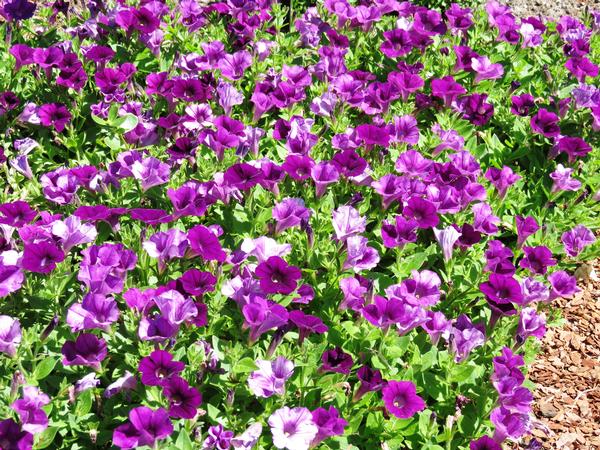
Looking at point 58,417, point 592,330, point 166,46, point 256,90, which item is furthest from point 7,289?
point 592,330

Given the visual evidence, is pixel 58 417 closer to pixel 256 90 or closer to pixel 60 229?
pixel 60 229

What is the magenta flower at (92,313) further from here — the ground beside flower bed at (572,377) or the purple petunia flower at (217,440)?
the ground beside flower bed at (572,377)

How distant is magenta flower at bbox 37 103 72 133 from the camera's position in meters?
4.72

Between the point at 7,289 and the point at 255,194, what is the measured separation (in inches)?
64.0

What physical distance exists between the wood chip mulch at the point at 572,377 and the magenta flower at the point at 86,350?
2.15m

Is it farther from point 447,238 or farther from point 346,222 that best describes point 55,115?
point 447,238

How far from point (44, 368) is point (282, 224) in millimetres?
1451

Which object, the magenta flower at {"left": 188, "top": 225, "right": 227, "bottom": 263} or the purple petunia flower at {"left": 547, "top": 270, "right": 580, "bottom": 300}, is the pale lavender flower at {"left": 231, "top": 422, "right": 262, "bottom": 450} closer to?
the magenta flower at {"left": 188, "top": 225, "right": 227, "bottom": 263}

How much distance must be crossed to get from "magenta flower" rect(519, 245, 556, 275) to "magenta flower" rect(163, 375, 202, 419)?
2.09 m

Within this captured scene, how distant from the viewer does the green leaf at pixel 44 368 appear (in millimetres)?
3381

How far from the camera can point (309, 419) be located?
317 centimetres

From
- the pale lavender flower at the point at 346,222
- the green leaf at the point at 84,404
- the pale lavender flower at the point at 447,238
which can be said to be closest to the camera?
the green leaf at the point at 84,404

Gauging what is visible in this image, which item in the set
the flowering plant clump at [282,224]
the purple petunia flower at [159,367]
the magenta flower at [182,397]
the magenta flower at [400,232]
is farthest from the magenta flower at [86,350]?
the magenta flower at [400,232]

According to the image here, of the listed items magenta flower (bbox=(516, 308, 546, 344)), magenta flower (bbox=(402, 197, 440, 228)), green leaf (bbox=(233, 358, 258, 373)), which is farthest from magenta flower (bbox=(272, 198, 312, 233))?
magenta flower (bbox=(516, 308, 546, 344))
